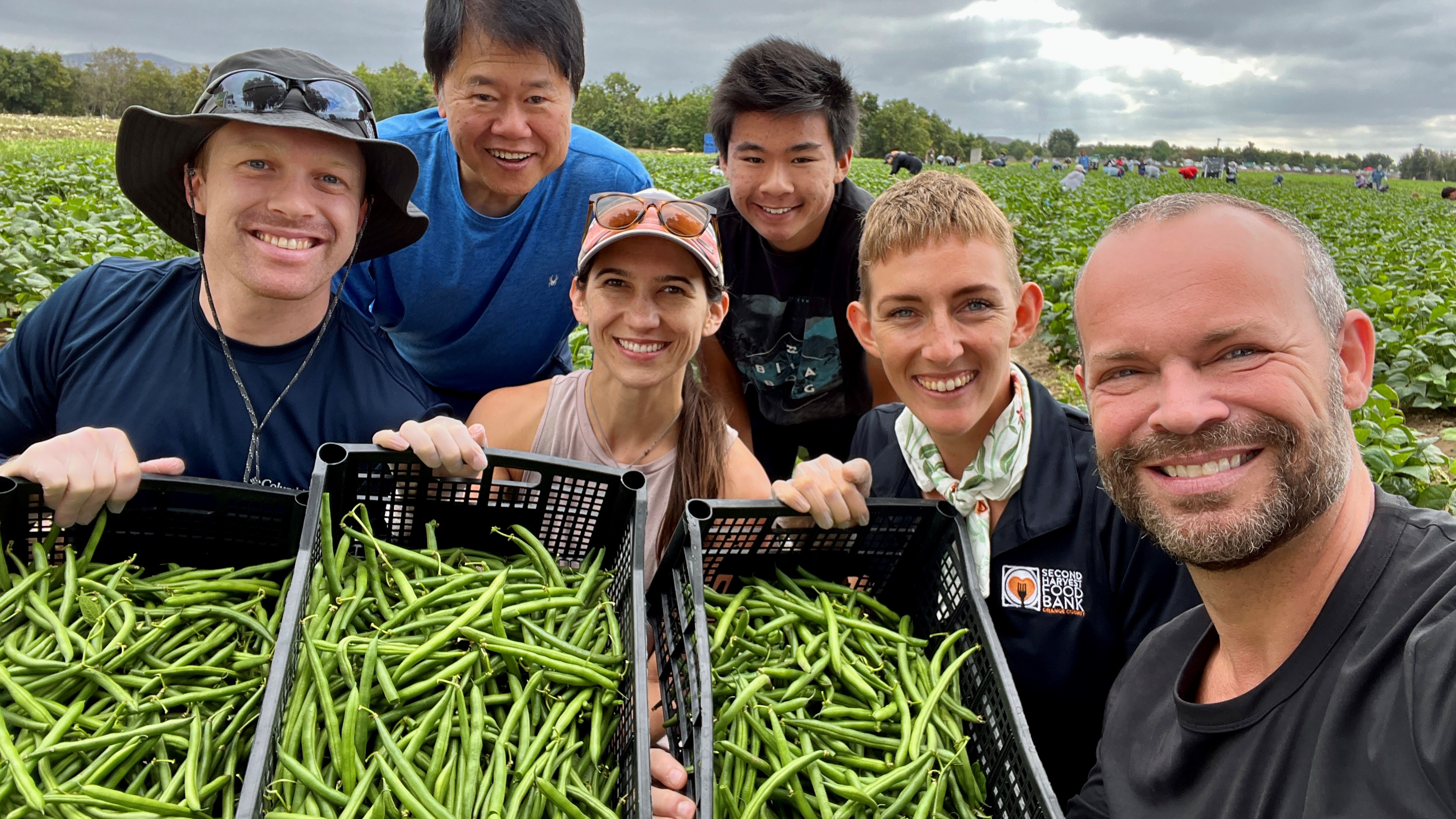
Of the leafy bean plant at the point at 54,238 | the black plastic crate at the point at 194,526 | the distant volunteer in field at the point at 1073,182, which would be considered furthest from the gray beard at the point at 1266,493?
the distant volunteer in field at the point at 1073,182

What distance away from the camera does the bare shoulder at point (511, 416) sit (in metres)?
3.39

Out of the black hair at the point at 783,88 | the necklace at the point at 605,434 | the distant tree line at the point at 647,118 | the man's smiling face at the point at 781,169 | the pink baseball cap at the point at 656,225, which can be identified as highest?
the distant tree line at the point at 647,118

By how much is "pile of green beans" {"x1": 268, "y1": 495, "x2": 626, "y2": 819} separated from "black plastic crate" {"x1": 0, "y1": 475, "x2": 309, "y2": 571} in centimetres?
18

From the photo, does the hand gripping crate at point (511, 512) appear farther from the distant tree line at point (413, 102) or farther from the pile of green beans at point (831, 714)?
the distant tree line at point (413, 102)

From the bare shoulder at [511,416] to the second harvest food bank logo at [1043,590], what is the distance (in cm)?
179

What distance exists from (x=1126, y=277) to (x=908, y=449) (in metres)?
1.33

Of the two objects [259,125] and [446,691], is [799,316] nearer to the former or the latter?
[259,125]

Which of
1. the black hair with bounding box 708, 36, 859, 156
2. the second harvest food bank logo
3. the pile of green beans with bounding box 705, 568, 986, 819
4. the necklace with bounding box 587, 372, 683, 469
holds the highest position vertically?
the black hair with bounding box 708, 36, 859, 156

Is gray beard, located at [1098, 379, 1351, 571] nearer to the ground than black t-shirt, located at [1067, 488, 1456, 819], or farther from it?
farther from it

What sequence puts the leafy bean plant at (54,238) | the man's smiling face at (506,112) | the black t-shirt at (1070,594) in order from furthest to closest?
the leafy bean plant at (54,238), the man's smiling face at (506,112), the black t-shirt at (1070,594)

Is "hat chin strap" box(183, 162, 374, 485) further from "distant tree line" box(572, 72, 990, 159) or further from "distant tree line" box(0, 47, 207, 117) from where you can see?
"distant tree line" box(0, 47, 207, 117)

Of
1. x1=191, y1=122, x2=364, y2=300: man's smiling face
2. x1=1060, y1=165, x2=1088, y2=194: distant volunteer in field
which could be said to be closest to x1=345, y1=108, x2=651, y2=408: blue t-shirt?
x1=191, y1=122, x2=364, y2=300: man's smiling face

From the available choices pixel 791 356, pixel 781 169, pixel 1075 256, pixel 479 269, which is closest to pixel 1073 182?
pixel 1075 256

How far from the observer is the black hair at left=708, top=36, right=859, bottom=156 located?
4109 mm
